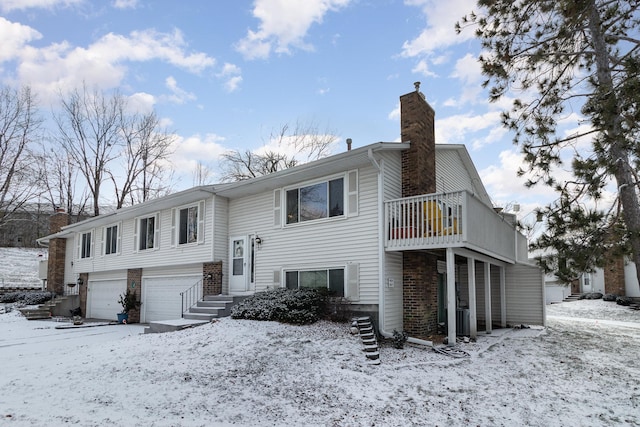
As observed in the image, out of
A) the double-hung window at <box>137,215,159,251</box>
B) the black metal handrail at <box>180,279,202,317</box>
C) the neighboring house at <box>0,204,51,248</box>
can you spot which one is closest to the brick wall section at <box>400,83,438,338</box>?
the black metal handrail at <box>180,279,202,317</box>

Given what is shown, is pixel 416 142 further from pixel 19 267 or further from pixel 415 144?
pixel 19 267

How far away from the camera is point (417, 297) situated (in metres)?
10.8

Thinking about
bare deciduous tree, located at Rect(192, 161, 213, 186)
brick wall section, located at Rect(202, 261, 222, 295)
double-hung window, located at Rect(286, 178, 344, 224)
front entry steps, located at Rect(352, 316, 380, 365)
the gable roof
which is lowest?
front entry steps, located at Rect(352, 316, 380, 365)

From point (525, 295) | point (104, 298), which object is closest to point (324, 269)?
point (525, 295)

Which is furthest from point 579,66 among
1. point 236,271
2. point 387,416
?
point 236,271

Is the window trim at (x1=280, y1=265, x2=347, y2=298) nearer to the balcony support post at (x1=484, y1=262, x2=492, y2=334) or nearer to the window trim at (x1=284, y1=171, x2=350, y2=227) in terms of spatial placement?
the window trim at (x1=284, y1=171, x2=350, y2=227)

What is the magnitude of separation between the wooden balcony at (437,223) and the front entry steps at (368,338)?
1804 millimetres

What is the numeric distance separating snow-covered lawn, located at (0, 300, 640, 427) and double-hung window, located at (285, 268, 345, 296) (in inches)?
51.9

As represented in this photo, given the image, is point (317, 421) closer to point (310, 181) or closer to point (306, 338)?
point (306, 338)

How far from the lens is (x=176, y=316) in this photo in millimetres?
15711

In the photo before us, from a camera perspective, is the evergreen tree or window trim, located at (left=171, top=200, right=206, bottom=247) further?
window trim, located at (left=171, top=200, right=206, bottom=247)

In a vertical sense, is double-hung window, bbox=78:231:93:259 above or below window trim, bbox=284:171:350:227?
below

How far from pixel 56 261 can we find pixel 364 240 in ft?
65.6

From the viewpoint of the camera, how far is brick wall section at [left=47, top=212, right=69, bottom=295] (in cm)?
2327
